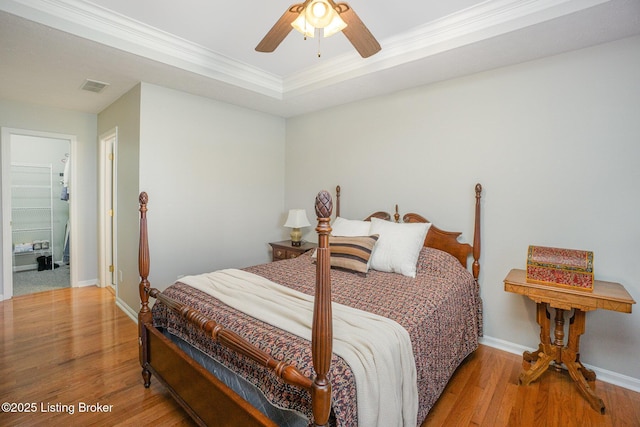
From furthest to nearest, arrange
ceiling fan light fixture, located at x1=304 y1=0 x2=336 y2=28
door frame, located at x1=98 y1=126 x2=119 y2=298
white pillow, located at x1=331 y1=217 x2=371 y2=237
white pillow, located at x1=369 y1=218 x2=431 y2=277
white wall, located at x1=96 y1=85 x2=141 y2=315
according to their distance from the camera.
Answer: door frame, located at x1=98 y1=126 x2=119 y2=298 < white wall, located at x1=96 y1=85 x2=141 y2=315 < white pillow, located at x1=331 y1=217 x2=371 y2=237 < white pillow, located at x1=369 y1=218 x2=431 y2=277 < ceiling fan light fixture, located at x1=304 y1=0 x2=336 y2=28

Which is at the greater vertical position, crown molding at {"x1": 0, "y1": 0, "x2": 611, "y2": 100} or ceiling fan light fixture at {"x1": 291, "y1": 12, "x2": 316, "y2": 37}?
crown molding at {"x1": 0, "y1": 0, "x2": 611, "y2": 100}

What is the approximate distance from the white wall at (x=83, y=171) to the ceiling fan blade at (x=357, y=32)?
420 cm

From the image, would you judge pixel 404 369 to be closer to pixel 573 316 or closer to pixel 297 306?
pixel 297 306

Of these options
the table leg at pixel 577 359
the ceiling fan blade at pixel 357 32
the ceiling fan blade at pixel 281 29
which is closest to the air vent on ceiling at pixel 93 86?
the ceiling fan blade at pixel 281 29

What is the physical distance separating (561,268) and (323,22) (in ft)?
7.25

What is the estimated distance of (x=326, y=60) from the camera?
3.03 m

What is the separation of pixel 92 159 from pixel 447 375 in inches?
199

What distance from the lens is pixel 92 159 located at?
4414 mm

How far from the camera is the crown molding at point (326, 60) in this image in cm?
202

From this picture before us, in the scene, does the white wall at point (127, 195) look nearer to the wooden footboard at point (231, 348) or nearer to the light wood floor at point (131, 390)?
the light wood floor at point (131, 390)

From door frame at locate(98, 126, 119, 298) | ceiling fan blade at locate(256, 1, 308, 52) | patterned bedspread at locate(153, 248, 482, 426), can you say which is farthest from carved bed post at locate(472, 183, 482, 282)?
door frame at locate(98, 126, 119, 298)

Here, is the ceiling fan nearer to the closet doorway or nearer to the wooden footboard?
the wooden footboard

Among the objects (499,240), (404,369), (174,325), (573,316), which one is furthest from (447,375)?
(174,325)

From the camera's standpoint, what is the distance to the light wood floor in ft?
6.15
